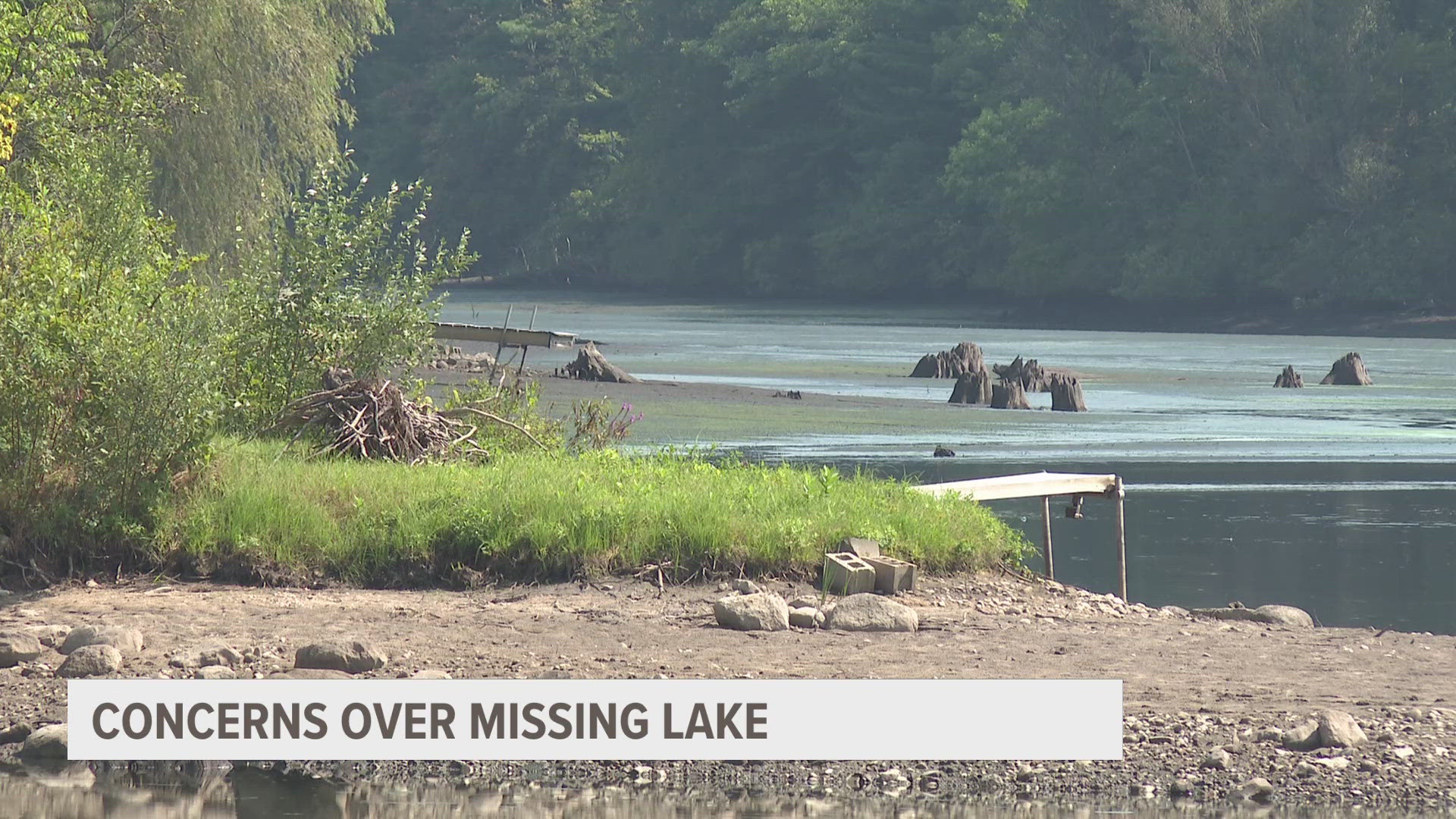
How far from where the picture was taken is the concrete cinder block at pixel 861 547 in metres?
13.5

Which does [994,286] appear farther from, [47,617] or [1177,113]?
[47,617]

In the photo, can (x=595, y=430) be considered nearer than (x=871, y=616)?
No

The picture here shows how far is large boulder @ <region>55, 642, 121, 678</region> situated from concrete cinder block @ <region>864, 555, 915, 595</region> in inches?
177

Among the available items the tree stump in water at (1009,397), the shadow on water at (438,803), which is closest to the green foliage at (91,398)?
the shadow on water at (438,803)

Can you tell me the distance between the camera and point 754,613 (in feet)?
39.1

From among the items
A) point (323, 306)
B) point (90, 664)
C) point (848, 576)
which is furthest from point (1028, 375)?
point (90, 664)

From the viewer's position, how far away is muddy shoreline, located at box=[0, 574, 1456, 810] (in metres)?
9.41

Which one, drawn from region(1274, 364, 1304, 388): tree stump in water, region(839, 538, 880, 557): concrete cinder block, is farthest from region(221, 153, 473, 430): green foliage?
region(1274, 364, 1304, 388): tree stump in water

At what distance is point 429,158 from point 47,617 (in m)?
92.5

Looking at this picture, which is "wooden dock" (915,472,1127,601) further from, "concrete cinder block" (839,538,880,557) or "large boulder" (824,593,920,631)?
"large boulder" (824,593,920,631)

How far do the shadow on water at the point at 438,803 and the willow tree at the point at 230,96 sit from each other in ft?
54.7

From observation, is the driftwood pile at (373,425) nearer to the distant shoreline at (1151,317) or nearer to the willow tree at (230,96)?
the willow tree at (230,96)

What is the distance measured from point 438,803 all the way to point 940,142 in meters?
79.5

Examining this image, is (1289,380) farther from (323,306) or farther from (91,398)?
(91,398)
